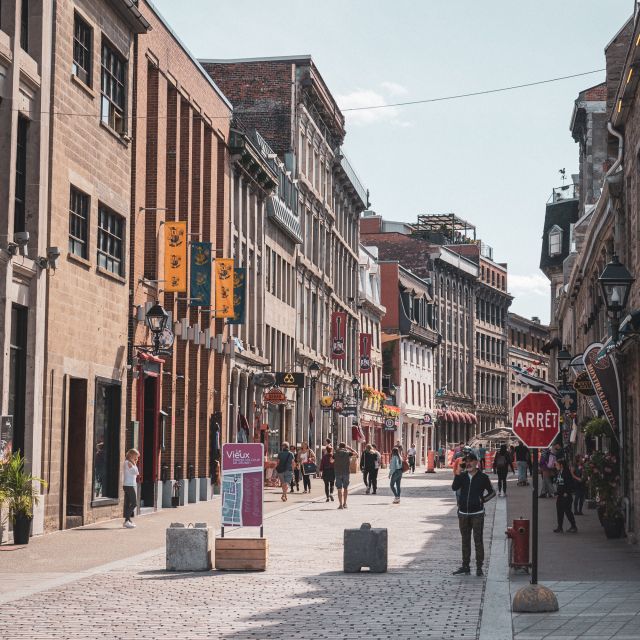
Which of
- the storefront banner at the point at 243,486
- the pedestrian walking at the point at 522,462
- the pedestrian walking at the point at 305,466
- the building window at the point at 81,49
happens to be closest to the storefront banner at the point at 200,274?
the building window at the point at 81,49

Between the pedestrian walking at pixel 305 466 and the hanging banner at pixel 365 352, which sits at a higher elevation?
the hanging banner at pixel 365 352

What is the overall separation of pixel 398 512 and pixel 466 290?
3368 inches

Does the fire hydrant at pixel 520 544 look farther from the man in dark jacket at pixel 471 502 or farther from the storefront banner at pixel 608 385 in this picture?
the storefront banner at pixel 608 385

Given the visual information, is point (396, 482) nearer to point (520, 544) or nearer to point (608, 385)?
point (608, 385)

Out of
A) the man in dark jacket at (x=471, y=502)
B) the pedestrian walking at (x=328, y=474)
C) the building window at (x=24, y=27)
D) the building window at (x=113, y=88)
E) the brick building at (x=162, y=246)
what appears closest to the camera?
the man in dark jacket at (x=471, y=502)

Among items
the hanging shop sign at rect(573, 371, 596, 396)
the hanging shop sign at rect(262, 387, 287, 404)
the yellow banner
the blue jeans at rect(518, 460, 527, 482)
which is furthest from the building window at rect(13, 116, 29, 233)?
the blue jeans at rect(518, 460, 527, 482)

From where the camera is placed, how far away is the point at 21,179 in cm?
2536

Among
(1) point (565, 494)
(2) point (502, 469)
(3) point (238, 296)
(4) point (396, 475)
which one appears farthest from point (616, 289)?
(2) point (502, 469)

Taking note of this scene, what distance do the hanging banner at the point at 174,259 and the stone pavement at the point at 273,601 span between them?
1179 centimetres

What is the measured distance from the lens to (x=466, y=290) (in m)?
119

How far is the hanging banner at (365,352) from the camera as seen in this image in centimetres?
7912

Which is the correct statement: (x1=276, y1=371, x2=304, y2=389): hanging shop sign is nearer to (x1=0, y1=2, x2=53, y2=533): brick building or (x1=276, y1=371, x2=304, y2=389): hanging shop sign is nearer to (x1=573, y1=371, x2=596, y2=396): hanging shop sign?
(x1=573, y1=371, x2=596, y2=396): hanging shop sign

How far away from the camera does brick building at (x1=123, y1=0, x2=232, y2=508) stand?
3297 centimetres

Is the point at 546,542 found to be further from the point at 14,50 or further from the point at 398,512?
the point at 14,50
